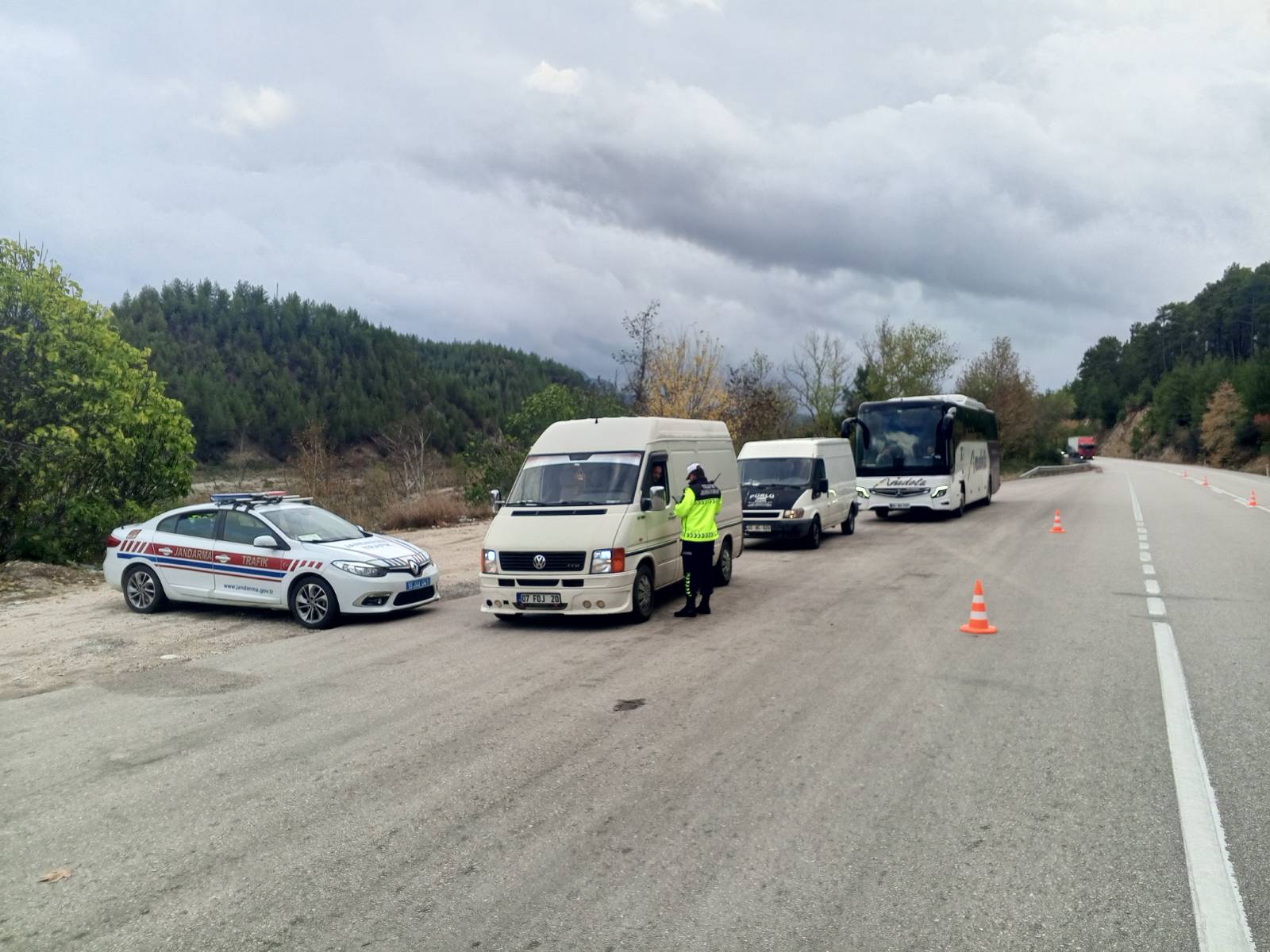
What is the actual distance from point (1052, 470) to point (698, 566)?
208 ft

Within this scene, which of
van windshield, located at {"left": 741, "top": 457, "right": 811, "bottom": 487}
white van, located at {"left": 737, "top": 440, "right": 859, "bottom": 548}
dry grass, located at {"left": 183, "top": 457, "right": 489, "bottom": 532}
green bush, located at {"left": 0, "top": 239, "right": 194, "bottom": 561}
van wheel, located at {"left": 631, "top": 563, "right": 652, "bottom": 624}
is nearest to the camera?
van wheel, located at {"left": 631, "top": 563, "right": 652, "bottom": 624}

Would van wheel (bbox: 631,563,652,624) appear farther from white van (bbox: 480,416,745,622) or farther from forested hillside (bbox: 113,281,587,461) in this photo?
forested hillside (bbox: 113,281,587,461)

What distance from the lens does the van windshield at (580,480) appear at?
11.6m

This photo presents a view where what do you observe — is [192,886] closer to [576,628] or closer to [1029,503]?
[576,628]

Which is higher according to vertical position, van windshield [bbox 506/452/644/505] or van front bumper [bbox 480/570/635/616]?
van windshield [bbox 506/452/644/505]

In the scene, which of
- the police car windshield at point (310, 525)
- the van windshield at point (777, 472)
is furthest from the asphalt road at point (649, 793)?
the van windshield at point (777, 472)

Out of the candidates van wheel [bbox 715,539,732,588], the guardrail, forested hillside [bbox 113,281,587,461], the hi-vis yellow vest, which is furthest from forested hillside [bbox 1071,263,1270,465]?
the hi-vis yellow vest

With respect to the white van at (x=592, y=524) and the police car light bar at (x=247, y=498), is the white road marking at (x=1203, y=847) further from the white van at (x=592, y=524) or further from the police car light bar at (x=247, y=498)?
the police car light bar at (x=247, y=498)

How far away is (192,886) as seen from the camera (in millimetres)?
4207

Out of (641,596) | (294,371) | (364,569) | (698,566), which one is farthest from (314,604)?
(294,371)

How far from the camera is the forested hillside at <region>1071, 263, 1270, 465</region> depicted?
8769 centimetres

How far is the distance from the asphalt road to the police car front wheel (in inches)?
33.7

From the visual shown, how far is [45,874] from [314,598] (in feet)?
23.0

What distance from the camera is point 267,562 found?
37.9ft
